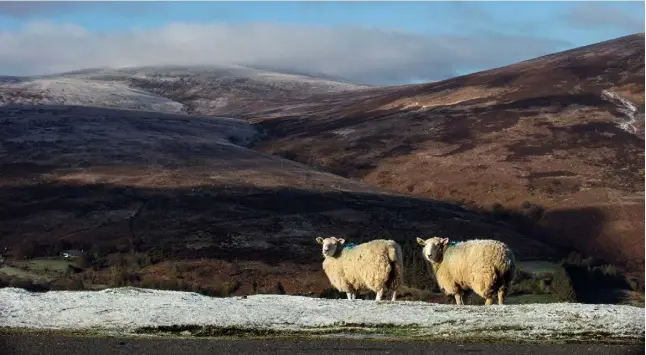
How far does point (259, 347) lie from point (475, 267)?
952cm

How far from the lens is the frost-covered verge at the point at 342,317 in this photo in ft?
84.7

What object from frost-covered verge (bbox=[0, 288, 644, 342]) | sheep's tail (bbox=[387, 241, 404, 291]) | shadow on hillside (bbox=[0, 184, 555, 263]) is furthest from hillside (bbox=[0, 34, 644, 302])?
frost-covered verge (bbox=[0, 288, 644, 342])

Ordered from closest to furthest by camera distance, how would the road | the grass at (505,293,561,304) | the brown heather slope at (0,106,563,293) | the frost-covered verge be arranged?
the road, the frost-covered verge, the grass at (505,293,561,304), the brown heather slope at (0,106,563,293)

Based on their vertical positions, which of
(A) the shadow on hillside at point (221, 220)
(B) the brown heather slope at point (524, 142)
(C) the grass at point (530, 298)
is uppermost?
(B) the brown heather slope at point (524, 142)

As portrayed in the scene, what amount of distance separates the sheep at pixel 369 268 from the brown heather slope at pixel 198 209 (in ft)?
121

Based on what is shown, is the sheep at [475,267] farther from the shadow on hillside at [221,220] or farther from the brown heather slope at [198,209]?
the shadow on hillside at [221,220]

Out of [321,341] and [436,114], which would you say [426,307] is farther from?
[436,114]

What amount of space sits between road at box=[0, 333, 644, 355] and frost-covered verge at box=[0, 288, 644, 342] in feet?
4.83

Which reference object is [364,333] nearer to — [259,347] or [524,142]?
[259,347]

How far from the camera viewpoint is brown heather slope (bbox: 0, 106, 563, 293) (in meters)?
80.9

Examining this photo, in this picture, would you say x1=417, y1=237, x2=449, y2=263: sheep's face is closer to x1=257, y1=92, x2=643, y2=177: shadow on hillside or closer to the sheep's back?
the sheep's back

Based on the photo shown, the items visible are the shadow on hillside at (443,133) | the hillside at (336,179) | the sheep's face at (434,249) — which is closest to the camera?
the sheep's face at (434,249)

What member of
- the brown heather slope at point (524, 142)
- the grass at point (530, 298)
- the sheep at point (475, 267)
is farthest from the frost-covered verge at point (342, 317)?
the brown heather slope at point (524, 142)

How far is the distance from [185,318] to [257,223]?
6453 cm
